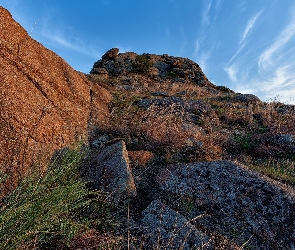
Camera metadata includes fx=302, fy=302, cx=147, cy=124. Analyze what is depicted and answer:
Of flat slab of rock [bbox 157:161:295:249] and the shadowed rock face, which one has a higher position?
the shadowed rock face

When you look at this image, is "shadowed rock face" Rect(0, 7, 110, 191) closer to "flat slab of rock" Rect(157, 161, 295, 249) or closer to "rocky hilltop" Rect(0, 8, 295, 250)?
"rocky hilltop" Rect(0, 8, 295, 250)

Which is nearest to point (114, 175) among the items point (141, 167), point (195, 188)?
point (141, 167)

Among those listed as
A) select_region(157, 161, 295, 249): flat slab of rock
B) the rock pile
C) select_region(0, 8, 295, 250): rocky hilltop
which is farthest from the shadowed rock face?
the rock pile

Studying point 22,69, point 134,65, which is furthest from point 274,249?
point 134,65

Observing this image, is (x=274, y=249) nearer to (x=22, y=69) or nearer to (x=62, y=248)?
(x=62, y=248)

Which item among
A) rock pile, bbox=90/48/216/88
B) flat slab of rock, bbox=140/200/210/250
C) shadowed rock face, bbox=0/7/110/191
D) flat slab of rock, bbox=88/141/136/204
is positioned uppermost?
rock pile, bbox=90/48/216/88

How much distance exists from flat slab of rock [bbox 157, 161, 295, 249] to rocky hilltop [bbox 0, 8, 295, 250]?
14 mm

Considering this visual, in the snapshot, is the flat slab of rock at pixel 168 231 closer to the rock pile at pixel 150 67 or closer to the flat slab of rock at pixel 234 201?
the flat slab of rock at pixel 234 201

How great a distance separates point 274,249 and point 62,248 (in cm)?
269

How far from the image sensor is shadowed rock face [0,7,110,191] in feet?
15.3

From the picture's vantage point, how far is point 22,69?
240 inches

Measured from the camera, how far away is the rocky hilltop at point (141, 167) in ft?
13.1

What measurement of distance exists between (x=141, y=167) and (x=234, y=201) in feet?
6.24

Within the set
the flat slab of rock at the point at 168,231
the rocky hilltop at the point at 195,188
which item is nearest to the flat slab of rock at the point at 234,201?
the rocky hilltop at the point at 195,188
